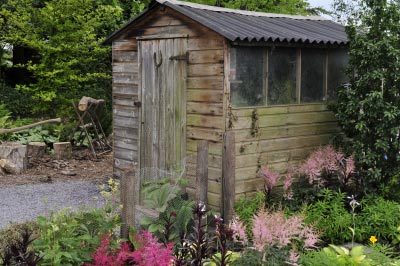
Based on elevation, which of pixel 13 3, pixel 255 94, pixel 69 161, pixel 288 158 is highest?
pixel 13 3

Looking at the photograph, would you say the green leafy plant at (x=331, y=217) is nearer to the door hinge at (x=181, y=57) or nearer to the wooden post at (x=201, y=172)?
the wooden post at (x=201, y=172)

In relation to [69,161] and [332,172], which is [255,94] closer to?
[332,172]

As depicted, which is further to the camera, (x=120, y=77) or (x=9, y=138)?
(x=9, y=138)

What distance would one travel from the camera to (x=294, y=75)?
328 inches

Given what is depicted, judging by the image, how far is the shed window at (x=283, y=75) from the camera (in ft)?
24.9

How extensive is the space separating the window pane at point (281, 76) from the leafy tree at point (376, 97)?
31.9 inches

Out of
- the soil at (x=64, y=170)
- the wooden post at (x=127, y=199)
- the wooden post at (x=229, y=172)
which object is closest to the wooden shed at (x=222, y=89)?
the wooden post at (x=229, y=172)

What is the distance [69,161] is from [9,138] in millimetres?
1644

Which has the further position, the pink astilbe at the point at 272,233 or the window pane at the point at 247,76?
the window pane at the point at 247,76

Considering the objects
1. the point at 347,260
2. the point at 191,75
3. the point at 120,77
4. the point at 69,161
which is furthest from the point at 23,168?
the point at 347,260

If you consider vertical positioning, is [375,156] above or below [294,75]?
below

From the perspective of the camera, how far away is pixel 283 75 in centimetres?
818

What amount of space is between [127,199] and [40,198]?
475 centimetres

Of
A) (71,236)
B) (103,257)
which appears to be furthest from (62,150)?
(103,257)
